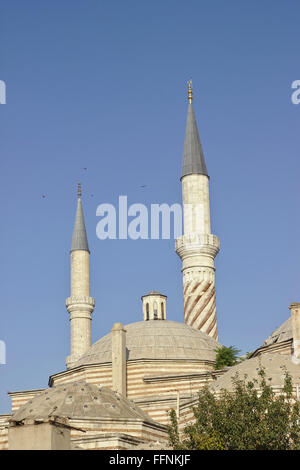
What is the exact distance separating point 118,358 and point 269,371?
878cm

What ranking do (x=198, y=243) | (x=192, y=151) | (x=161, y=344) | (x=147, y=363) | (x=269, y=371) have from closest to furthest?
(x=269, y=371) → (x=147, y=363) → (x=161, y=344) → (x=198, y=243) → (x=192, y=151)

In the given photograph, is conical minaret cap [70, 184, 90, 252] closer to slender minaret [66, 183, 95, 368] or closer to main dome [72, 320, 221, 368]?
slender minaret [66, 183, 95, 368]

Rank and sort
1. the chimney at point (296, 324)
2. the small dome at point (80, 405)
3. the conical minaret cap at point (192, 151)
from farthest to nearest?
1. the conical minaret cap at point (192, 151)
2. the chimney at point (296, 324)
3. the small dome at point (80, 405)

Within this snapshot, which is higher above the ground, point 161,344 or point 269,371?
point 161,344

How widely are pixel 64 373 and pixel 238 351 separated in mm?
8703

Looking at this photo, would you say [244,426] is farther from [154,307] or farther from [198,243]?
[198,243]

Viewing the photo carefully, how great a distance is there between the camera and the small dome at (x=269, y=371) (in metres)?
34.8

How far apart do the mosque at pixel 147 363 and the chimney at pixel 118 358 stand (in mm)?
47

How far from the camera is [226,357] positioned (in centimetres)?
4300

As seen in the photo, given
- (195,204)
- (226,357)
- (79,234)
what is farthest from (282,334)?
(79,234)

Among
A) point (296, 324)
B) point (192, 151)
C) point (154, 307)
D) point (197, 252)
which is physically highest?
point (192, 151)

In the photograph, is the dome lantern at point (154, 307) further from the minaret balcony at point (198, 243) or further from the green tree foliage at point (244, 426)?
the green tree foliage at point (244, 426)

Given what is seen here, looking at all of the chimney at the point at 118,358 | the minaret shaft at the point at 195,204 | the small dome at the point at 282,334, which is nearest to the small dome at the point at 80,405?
the chimney at the point at 118,358

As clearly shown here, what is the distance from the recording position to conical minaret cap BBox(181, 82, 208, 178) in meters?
A: 51.7
